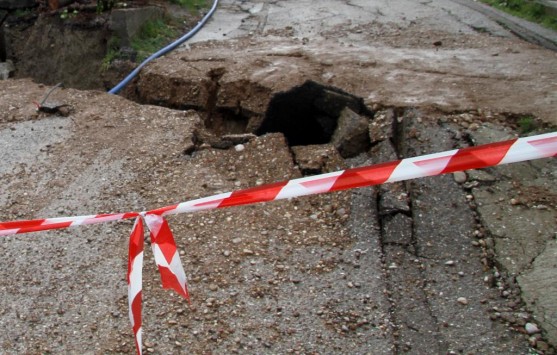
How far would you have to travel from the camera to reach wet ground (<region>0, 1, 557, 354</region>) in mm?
3236

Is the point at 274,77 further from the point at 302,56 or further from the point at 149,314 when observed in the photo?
the point at 149,314

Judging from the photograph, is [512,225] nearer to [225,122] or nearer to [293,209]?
[293,209]

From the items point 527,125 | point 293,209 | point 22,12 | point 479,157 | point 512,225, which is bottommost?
point 22,12

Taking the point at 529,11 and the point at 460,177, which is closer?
the point at 460,177

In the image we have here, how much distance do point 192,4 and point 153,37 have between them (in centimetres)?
178

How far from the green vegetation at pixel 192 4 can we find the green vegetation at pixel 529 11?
4.04m

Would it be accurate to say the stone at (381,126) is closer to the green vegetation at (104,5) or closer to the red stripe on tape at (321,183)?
the red stripe on tape at (321,183)

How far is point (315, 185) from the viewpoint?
8.90 feet

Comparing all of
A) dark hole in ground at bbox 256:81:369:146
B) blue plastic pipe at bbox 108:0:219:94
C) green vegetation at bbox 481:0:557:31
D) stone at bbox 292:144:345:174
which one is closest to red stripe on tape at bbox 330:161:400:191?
stone at bbox 292:144:345:174

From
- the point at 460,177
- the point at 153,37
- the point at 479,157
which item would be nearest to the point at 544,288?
the point at 460,177

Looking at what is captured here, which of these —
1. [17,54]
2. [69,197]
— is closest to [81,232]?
[69,197]

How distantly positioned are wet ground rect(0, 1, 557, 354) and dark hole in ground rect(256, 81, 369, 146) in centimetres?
2

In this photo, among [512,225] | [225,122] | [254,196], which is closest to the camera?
[254,196]

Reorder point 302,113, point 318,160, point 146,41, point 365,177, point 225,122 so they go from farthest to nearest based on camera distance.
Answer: point 146,41
point 225,122
point 302,113
point 318,160
point 365,177
